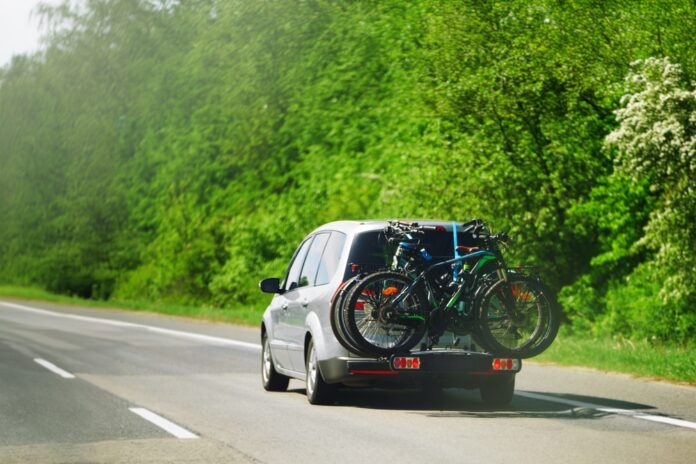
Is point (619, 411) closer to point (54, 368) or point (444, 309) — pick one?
point (444, 309)

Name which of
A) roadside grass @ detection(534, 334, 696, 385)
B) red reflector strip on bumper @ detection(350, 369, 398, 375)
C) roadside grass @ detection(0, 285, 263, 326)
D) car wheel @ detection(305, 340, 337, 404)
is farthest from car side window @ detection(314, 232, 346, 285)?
roadside grass @ detection(0, 285, 263, 326)

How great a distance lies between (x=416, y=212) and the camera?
24.3m

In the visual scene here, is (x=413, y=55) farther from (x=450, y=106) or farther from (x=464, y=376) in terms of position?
(x=464, y=376)

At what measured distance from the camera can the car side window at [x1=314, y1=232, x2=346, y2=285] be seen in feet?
37.8

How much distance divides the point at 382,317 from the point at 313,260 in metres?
1.87

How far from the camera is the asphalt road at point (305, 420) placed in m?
8.50

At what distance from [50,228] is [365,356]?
52.3 m

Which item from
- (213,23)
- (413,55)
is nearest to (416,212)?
(413,55)

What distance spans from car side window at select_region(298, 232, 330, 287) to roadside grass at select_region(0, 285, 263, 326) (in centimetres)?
1574

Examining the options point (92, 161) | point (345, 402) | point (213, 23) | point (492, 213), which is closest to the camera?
point (345, 402)

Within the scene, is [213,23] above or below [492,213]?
above

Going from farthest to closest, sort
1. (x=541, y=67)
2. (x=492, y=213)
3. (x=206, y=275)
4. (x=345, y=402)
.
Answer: (x=206, y=275) < (x=492, y=213) < (x=541, y=67) < (x=345, y=402)

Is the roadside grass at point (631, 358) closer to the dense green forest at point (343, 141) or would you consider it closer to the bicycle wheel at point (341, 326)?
the dense green forest at point (343, 141)

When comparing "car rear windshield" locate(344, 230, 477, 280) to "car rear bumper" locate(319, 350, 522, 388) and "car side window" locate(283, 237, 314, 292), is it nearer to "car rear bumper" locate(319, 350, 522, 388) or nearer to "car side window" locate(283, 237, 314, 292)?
"car rear bumper" locate(319, 350, 522, 388)
